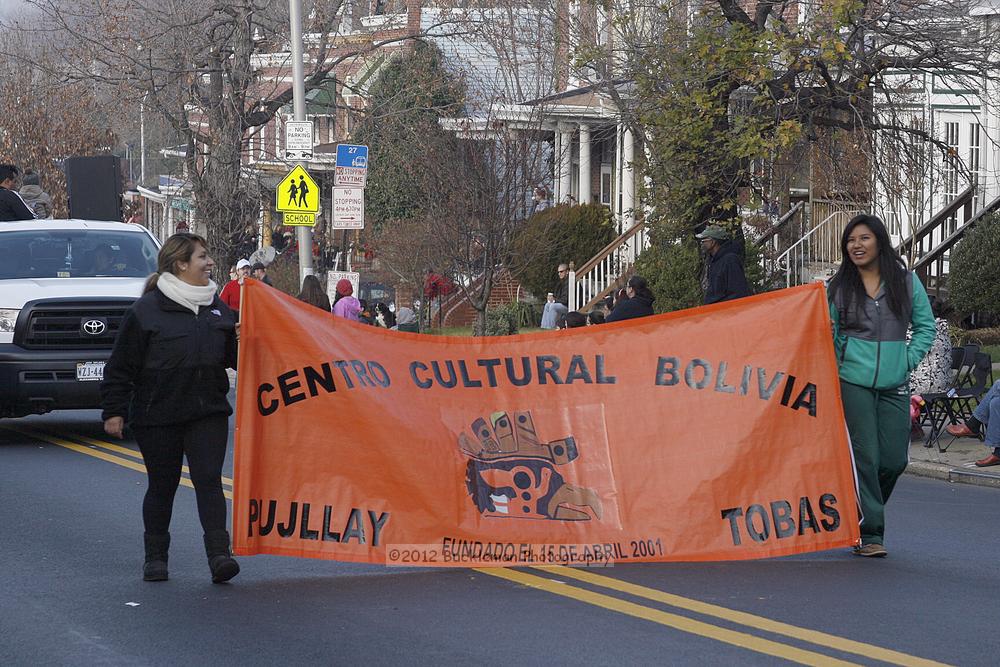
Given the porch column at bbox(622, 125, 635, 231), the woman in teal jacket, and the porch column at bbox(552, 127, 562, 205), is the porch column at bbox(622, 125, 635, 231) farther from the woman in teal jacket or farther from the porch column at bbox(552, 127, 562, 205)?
the woman in teal jacket

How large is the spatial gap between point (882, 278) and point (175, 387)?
396cm

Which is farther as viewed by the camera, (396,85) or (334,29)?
(396,85)

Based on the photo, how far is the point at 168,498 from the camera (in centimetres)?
766

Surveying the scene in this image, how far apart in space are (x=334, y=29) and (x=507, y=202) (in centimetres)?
595

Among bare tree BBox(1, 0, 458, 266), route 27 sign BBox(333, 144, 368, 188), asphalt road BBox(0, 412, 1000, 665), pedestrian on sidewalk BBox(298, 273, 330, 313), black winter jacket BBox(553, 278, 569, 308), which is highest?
bare tree BBox(1, 0, 458, 266)

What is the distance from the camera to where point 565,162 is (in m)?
33.4

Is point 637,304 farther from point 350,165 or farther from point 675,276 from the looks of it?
point 675,276

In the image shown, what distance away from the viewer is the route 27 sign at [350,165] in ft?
71.6

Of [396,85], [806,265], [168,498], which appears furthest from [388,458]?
[396,85]

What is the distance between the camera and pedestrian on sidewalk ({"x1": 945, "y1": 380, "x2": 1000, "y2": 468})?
12703mm

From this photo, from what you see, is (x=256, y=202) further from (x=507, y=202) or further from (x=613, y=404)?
(x=613, y=404)

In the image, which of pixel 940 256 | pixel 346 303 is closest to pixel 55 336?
pixel 346 303

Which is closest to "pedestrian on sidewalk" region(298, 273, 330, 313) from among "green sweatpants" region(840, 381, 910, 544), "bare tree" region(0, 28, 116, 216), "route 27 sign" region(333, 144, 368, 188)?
"route 27 sign" region(333, 144, 368, 188)

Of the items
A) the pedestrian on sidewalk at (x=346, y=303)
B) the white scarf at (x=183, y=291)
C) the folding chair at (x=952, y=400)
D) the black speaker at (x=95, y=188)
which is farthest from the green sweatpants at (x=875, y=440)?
the black speaker at (x=95, y=188)
